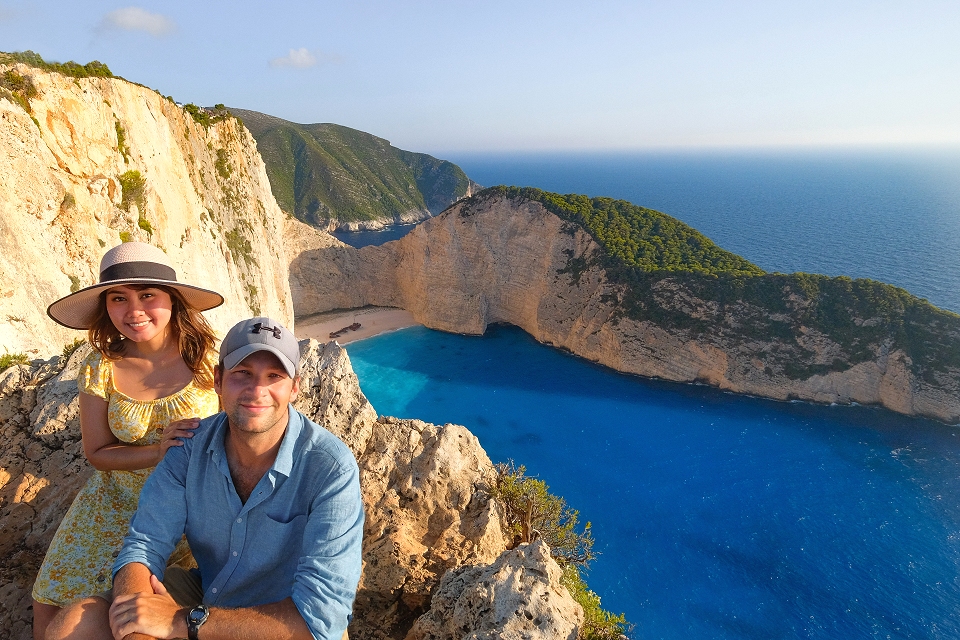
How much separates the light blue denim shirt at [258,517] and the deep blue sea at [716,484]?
16.4 m

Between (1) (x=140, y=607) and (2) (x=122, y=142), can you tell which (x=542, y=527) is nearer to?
(1) (x=140, y=607)

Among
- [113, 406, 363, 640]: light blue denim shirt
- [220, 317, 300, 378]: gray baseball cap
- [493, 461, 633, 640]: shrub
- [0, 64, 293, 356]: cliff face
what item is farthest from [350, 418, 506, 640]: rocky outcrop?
[0, 64, 293, 356]: cliff face

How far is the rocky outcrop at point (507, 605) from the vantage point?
3.87m

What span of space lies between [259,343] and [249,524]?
1.06 meters

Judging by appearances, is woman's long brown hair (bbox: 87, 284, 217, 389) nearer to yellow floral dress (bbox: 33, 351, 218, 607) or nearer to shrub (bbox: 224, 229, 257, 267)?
yellow floral dress (bbox: 33, 351, 218, 607)

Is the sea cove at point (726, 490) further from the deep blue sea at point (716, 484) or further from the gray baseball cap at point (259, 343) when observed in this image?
the gray baseball cap at point (259, 343)

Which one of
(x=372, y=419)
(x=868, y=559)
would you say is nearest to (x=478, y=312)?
(x=868, y=559)

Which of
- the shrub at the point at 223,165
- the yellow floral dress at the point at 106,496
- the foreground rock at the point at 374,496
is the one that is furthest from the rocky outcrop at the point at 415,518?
the shrub at the point at 223,165

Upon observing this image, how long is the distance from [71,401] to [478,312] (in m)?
33.5

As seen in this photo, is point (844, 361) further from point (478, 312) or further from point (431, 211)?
point (431, 211)

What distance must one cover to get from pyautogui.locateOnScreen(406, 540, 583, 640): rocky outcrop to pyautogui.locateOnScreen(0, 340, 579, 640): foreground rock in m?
0.02

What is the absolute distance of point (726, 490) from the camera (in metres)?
21.5

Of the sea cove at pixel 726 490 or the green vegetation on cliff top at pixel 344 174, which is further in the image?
the green vegetation on cliff top at pixel 344 174

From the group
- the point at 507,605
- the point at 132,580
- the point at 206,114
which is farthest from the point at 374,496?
the point at 206,114
